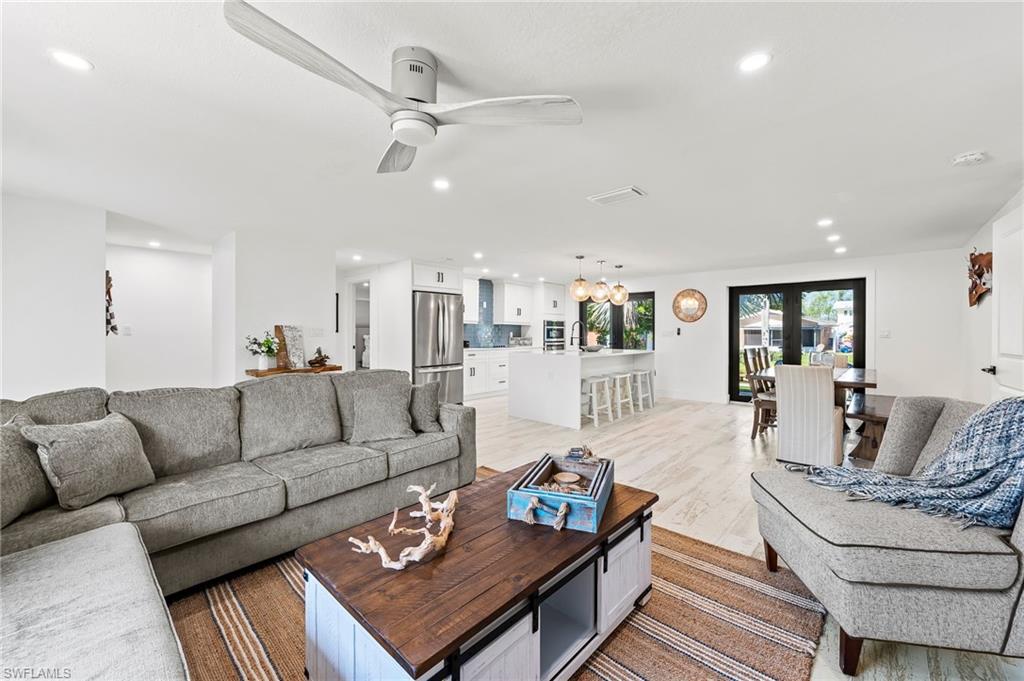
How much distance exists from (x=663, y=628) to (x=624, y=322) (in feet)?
24.2

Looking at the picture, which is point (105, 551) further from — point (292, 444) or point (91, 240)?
point (91, 240)

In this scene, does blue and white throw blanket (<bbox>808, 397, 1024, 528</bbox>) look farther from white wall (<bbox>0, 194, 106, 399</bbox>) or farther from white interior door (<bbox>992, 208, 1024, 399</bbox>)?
white wall (<bbox>0, 194, 106, 399</bbox>)

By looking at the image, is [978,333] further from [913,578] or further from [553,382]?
[913,578]

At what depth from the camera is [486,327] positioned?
848cm

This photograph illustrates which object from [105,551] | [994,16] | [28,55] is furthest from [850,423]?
[28,55]

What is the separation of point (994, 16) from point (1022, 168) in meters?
2.14

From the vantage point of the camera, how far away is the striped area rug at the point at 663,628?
1493 millimetres

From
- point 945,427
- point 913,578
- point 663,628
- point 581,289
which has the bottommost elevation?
point 663,628

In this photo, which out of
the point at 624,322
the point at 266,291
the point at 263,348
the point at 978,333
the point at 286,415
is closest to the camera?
the point at 286,415

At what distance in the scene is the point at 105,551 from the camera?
137 cm

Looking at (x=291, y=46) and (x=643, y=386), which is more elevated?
(x=291, y=46)

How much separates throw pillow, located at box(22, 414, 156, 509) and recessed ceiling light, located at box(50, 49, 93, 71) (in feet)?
4.89

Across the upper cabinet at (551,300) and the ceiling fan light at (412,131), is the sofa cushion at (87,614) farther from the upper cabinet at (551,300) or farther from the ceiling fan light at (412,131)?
the upper cabinet at (551,300)

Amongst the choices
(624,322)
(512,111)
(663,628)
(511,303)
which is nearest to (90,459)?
(512,111)
